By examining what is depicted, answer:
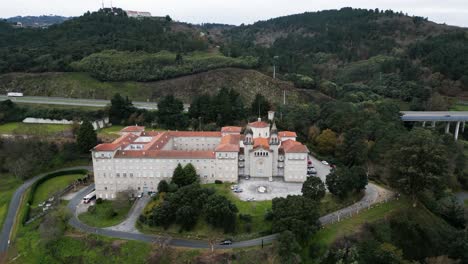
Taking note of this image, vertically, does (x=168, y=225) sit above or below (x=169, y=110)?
below

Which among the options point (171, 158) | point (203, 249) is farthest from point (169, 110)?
point (203, 249)

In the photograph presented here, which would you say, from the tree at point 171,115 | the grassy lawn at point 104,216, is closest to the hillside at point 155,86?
the tree at point 171,115

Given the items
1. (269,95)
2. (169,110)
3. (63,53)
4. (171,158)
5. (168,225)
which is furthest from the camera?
(63,53)

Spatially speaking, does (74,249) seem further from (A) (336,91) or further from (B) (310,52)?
(B) (310,52)

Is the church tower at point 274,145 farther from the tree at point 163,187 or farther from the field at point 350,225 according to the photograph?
the tree at point 163,187

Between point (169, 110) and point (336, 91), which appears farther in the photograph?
point (336, 91)

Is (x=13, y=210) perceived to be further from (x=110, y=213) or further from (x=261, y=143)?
(x=261, y=143)

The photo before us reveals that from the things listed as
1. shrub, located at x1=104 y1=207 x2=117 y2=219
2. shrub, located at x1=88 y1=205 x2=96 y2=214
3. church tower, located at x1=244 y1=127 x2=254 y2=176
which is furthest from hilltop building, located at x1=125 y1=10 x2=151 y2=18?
shrub, located at x1=104 y1=207 x2=117 y2=219
